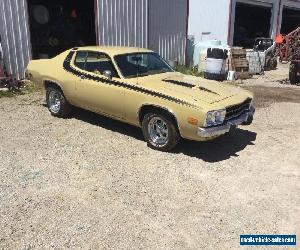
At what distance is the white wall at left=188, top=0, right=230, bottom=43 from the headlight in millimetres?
15496

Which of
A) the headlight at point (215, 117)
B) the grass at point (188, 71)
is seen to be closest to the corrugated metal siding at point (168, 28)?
the grass at point (188, 71)

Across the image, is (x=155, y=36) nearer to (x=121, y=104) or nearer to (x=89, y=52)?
(x=89, y=52)

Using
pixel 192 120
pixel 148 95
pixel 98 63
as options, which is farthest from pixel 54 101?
pixel 192 120

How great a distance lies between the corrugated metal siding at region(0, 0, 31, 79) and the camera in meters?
11.1

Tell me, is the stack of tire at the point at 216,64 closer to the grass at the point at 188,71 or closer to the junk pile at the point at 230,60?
the junk pile at the point at 230,60

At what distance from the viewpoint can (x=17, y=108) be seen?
9.34 meters

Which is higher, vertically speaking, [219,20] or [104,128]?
[219,20]

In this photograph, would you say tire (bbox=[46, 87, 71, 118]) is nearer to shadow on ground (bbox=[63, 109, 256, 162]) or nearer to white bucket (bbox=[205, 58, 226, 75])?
shadow on ground (bbox=[63, 109, 256, 162])

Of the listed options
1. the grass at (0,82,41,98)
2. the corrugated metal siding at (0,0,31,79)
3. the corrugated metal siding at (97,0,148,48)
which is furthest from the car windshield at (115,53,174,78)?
the corrugated metal siding at (97,0,148,48)

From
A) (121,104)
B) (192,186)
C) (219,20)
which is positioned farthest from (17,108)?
(219,20)

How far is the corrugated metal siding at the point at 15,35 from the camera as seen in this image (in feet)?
36.4

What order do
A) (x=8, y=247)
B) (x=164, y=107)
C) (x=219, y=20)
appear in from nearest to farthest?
(x=8, y=247)
(x=164, y=107)
(x=219, y=20)

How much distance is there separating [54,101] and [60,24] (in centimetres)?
1063

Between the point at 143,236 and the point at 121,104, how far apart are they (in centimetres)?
313
